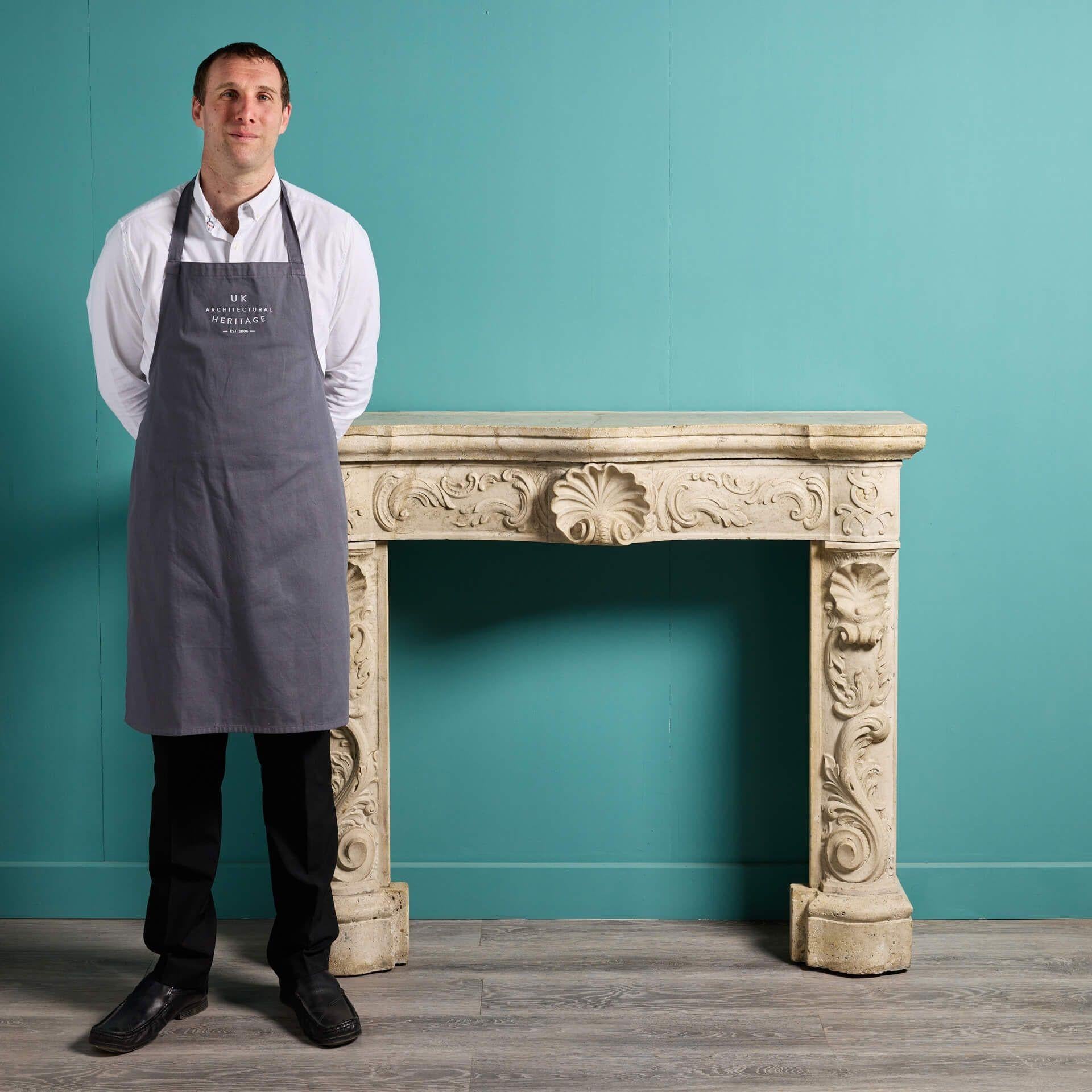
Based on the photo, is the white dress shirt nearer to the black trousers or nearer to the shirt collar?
the shirt collar

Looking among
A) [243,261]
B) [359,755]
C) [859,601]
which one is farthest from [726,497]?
[243,261]

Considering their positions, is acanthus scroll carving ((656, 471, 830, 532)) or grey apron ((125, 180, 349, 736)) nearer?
grey apron ((125, 180, 349, 736))

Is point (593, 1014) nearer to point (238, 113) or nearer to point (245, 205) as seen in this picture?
point (245, 205)

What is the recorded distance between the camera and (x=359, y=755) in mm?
2459

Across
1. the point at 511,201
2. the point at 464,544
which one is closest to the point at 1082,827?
the point at 464,544

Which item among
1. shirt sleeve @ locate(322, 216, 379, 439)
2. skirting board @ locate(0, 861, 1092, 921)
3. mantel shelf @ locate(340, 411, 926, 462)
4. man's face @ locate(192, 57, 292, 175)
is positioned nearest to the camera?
man's face @ locate(192, 57, 292, 175)

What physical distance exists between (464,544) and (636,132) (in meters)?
0.94

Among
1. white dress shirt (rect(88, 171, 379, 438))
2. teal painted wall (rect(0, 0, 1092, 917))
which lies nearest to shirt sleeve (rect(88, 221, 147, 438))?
white dress shirt (rect(88, 171, 379, 438))

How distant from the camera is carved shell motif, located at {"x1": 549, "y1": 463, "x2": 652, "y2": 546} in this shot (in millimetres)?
2324

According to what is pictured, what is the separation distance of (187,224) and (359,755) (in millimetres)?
1051

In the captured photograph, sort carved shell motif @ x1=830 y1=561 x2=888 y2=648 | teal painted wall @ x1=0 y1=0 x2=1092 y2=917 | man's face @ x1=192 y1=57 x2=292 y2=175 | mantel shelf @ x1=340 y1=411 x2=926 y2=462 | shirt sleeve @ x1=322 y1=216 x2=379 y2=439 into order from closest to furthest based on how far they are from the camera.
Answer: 1. man's face @ x1=192 y1=57 x2=292 y2=175
2. shirt sleeve @ x1=322 y1=216 x2=379 y2=439
3. mantel shelf @ x1=340 y1=411 x2=926 y2=462
4. carved shell motif @ x1=830 y1=561 x2=888 y2=648
5. teal painted wall @ x1=0 y1=0 x2=1092 y2=917

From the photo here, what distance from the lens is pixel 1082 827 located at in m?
2.72

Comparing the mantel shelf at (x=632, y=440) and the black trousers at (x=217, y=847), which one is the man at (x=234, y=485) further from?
the mantel shelf at (x=632, y=440)

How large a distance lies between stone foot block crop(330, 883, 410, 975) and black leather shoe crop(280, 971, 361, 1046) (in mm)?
164
